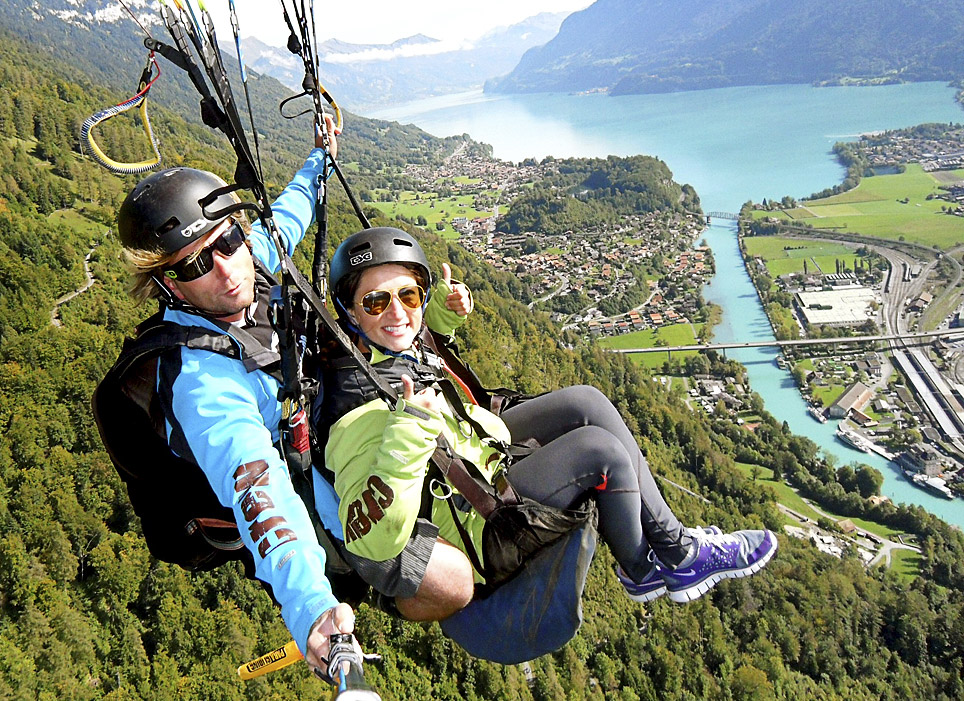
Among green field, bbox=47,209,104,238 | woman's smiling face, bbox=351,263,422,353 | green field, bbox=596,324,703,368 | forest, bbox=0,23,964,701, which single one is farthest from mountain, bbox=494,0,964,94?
woman's smiling face, bbox=351,263,422,353

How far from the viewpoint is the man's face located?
2.00m

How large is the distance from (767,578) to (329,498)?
109 ft

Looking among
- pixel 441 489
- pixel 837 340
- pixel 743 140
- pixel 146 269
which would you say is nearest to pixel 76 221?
pixel 146 269

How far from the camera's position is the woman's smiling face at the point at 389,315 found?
2197mm

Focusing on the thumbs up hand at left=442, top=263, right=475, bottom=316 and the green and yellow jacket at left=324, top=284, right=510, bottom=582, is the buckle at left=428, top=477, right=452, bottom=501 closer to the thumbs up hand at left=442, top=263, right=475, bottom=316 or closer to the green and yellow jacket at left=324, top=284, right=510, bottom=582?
the green and yellow jacket at left=324, top=284, right=510, bottom=582

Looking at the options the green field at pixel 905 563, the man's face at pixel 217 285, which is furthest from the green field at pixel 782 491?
the man's face at pixel 217 285

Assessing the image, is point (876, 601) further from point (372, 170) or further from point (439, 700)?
point (372, 170)

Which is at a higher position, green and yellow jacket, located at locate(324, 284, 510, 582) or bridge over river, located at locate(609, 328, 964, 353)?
green and yellow jacket, located at locate(324, 284, 510, 582)

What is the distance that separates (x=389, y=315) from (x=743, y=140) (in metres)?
98.6

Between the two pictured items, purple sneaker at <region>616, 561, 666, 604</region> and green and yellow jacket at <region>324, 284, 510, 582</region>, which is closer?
green and yellow jacket at <region>324, 284, 510, 582</region>

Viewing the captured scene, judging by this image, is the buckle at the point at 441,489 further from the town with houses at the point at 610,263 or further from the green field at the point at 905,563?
the town with houses at the point at 610,263

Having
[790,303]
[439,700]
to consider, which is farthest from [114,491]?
[790,303]

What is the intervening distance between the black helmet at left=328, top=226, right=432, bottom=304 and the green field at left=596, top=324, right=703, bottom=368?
136ft

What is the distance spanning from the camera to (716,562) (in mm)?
2553
